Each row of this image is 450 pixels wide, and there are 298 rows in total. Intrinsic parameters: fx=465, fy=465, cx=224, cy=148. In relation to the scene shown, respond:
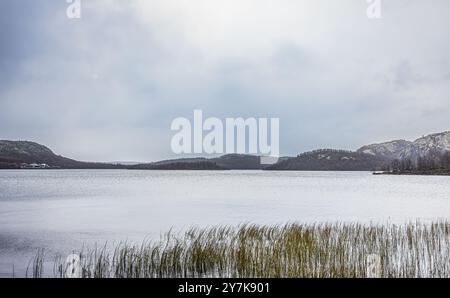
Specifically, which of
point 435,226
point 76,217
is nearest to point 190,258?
point 435,226

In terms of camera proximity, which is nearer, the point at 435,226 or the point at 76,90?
the point at 76,90

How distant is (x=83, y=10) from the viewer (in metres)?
3.53
